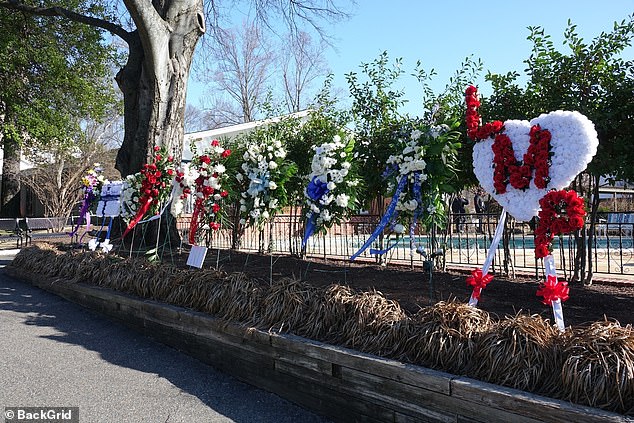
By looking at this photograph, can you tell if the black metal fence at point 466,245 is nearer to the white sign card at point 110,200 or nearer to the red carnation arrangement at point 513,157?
the red carnation arrangement at point 513,157

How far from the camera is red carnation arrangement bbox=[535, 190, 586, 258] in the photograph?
3.14 meters

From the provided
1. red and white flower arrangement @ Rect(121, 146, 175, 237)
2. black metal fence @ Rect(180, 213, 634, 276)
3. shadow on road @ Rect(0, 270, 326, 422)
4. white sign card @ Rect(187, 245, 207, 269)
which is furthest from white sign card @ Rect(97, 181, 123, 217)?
white sign card @ Rect(187, 245, 207, 269)

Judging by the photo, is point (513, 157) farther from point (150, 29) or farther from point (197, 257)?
point (150, 29)

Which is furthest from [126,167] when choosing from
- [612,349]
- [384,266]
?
[612,349]

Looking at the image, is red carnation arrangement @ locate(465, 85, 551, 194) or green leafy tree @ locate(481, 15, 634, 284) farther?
green leafy tree @ locate(481, 15, 634, 284)

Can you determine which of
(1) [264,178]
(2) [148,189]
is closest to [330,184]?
(1) [264,178]

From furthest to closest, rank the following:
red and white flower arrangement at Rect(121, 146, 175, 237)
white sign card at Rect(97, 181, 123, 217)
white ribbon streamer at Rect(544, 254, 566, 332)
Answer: white sign card at Rect(97, 181, 123, 217)
red and white flower arrangement at Rect(121, 146, 175, 237)
white ribbon streamer at Rect(544, 254, 566, 332)

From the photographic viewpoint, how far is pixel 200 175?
6695 millimetres

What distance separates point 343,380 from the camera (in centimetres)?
338

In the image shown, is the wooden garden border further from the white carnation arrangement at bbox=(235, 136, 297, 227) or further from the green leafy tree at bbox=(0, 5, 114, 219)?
the green leafy tree at bbox=(0, 5, 114, 219)

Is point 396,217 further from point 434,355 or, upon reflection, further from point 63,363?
point 63,363

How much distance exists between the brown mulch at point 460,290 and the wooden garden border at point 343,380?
43.0 inches

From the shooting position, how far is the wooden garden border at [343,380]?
2.55m

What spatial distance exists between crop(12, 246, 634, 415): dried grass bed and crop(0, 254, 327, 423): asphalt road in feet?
1.89
